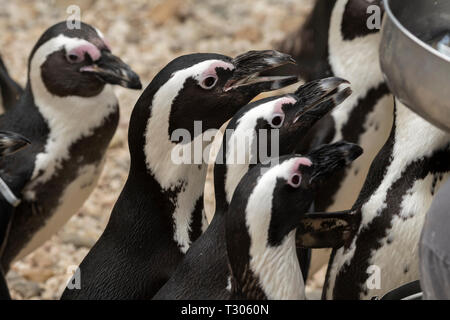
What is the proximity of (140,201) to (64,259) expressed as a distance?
3.00 ft

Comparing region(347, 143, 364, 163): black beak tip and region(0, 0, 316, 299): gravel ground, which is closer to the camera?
region(347, 143, 364, 163): black beak tip

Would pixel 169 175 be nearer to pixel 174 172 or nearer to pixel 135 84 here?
pixel 174 172

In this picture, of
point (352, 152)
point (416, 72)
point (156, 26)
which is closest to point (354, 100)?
point (352, 152)

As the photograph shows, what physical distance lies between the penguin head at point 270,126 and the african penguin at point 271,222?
4.0 inches

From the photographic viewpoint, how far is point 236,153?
4.75ft

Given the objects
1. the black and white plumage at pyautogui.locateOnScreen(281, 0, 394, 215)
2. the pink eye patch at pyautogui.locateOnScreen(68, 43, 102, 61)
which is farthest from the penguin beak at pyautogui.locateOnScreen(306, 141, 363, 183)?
the pink eye patch at pyautogui.locateOnScreen(68, 43, 102, 61)

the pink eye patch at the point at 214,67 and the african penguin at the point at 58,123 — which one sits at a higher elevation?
the pink eye patch at the point at 214,67

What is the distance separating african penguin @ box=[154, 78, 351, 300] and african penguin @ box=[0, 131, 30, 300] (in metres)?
0.36

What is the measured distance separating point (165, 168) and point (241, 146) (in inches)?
7.8

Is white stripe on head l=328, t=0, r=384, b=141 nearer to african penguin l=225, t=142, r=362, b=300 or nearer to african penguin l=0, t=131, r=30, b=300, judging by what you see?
african penguin l=225, t=142, r=362, b=300

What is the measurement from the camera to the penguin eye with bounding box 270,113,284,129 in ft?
4.86

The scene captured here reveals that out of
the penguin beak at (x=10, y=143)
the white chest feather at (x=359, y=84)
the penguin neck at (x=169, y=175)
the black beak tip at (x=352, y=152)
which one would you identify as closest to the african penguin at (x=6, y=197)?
the penguin beak at (x=10, y=143)

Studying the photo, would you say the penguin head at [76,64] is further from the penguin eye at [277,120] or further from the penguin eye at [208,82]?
the penguin eye at [277,120]

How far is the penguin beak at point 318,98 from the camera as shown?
4.89ft
